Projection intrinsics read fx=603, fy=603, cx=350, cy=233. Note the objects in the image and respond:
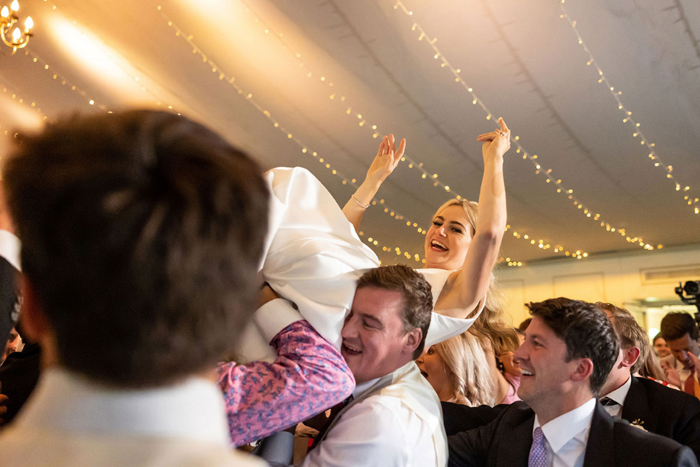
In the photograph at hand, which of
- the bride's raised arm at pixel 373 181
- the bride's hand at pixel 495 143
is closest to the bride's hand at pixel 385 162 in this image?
the bride's raised arm at pixel 373 181

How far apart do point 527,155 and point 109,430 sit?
217 inches

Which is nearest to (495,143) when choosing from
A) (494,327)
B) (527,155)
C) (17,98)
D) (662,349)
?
(494,327)

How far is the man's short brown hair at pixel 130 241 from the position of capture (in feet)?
1.40

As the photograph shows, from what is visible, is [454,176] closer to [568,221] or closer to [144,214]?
[568,221]

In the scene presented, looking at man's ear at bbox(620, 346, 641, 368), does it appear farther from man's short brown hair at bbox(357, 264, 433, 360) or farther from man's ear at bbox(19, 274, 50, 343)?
man's ear at bbox(19, 274, 50, 343)

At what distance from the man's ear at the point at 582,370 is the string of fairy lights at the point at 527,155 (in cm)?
249

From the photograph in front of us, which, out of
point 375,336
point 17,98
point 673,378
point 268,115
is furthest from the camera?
point 17,98

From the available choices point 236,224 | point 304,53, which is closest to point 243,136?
point 304,53

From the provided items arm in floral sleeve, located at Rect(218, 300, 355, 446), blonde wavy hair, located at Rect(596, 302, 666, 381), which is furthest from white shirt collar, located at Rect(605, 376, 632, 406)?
arm in floral sleeve, located at Rect(218, 300, 355, 446)

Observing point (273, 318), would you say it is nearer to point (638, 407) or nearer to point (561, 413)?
point (561, 413)

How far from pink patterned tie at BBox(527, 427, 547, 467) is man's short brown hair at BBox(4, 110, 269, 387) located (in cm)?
161

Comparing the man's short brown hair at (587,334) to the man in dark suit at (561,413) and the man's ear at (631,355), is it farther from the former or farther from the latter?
the man's ear at (631,355)

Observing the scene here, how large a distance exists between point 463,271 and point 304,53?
2850 millimetres

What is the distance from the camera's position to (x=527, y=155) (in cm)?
557
